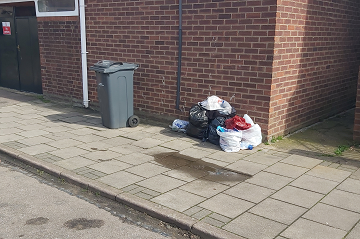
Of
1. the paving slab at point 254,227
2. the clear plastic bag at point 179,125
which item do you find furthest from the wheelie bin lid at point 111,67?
the paving slab at point 254,227

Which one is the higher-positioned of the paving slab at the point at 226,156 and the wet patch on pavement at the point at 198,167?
the paving slab at the point at 226,156

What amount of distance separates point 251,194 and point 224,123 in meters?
2.14

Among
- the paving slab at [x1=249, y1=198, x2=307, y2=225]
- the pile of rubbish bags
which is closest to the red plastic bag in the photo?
the pile of rubbish bags

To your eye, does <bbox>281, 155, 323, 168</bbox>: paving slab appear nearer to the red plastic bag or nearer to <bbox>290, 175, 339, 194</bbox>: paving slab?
<bbox>290, 175, 339, 194</bbox>: paving slab

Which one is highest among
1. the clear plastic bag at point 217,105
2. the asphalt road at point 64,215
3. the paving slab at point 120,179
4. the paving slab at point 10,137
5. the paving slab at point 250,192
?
the clear plastic bag at point 217,105

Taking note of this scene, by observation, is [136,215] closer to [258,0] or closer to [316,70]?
[258,0]

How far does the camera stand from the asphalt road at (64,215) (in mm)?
3795

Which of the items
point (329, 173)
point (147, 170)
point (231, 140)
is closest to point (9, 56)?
point (147, 170)

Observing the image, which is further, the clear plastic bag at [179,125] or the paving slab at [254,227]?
the clear plastic bag at [179,125]

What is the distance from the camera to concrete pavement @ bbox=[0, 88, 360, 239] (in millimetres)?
3916

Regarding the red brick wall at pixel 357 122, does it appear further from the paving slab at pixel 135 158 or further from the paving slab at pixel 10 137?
the paving slab at pixel 10 137

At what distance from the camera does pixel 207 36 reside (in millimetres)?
6910

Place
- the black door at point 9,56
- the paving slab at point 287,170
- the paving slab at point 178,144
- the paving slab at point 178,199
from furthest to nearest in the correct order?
the black door at point 9,56 < the paving slab at point 178,144 < the paving slab at point 287,170 < the paving slab at point 178,199

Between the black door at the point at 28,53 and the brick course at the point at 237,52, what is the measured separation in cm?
147
